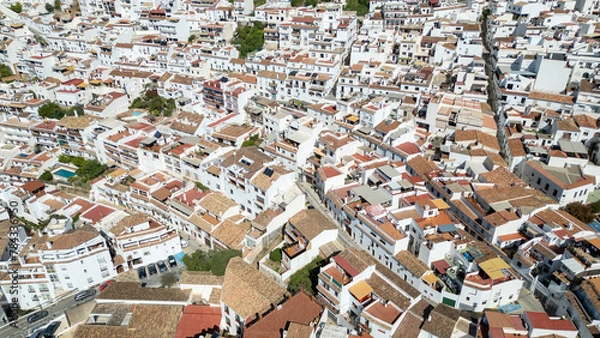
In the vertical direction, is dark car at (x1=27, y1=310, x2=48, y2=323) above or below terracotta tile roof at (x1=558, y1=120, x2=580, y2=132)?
below

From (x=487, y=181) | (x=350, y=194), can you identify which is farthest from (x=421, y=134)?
(x=350, y=194)

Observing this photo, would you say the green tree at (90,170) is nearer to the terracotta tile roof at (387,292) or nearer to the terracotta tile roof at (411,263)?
the terracotta tile roof at (387,292)

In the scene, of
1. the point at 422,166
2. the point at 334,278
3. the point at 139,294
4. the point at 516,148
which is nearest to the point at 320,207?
the point at 422,166

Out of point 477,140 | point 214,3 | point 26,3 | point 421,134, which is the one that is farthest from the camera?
point 26,3

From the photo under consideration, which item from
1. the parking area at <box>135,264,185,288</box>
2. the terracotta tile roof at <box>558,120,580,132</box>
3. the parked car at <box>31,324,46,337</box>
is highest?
the terracotta tile roof at <box>558,120,580,132</box>

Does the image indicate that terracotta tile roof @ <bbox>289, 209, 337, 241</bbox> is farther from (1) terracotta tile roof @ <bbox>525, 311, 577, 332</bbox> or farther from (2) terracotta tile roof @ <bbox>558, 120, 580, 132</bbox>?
(2) terracotta tile roof @ <bbox>558, 120, 580, 132</bbox>

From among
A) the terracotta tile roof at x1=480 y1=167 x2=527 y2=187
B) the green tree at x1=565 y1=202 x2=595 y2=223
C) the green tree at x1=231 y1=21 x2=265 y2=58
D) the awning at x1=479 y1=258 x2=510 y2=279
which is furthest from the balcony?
the green tree at x1=231 y1=21 x2=265 y2=58

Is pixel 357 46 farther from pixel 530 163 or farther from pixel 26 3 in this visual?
pixel 26 3
